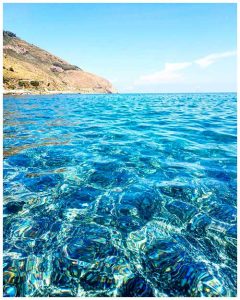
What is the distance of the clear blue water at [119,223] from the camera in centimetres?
298

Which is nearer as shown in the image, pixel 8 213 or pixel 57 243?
pixel 57 243

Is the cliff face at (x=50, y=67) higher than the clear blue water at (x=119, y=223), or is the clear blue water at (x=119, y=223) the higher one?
the cliff face at (x=50, y=67)

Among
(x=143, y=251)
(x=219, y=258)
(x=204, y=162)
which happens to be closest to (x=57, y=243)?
(x=143, y=251)

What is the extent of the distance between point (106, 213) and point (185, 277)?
1.88 meters

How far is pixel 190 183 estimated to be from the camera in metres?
5.63

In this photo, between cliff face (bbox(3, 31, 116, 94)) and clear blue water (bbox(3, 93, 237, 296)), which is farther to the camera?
cliff face (bbox(3, 31, 116, 94))

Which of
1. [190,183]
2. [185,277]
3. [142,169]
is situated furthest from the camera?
[142,169]

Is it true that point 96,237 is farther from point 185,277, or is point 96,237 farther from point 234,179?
point 234,179

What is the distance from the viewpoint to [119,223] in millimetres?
4098

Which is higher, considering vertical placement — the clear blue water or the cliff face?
the cliff face

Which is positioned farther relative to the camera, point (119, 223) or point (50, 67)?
point (50, 67)

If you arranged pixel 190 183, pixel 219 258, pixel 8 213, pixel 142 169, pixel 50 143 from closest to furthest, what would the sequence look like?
pixel 219 258 < pixel 8 213 < pixel 190 183 < pixel 142 169 < pixel 50 143

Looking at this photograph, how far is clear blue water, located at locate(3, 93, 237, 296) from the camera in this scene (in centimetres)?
298

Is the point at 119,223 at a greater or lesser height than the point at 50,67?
lesser
